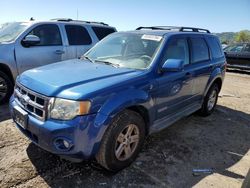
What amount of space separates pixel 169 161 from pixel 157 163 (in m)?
0.19

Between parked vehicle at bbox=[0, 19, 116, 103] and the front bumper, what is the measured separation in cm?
325

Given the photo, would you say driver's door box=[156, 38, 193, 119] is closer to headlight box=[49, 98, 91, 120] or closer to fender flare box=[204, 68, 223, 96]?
fender flare box=[204, 68, 223, 96]

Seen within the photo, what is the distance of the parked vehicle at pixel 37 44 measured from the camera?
5852 mm

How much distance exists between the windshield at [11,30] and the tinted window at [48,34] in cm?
27

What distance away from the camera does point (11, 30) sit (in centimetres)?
637

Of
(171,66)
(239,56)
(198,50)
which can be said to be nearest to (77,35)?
(198,50)

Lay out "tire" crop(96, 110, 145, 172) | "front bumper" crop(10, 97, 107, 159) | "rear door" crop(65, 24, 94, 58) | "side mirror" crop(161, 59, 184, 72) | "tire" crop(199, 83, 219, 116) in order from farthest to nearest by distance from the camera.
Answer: "rear door" crop(65, 24, 94, 58)
"tire" crop(199, 83, 219, 116)
"side mirror" crop(161, 59, 184, 72)
"tire" crop(96, 110, 145, 172)
"front bumper" crop(10, 97, 107, 159)

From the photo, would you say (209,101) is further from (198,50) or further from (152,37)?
(152,37)

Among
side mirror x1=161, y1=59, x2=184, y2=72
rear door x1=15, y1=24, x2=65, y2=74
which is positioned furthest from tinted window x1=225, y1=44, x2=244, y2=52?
side mirror x1=161, y1=59, x2=184, y2=72

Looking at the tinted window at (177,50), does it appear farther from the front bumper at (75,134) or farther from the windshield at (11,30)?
the windshield at (11,30)

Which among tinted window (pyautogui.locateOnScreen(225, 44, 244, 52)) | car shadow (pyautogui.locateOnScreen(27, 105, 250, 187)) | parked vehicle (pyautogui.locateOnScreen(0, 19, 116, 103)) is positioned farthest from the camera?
tinted window (pyautogui.locateOnScreen(225, 44, 244, 52))

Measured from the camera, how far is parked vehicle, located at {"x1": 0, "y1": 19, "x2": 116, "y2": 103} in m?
Result: 5.85

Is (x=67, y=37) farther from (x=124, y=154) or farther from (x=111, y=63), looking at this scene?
(x=124, y=154)

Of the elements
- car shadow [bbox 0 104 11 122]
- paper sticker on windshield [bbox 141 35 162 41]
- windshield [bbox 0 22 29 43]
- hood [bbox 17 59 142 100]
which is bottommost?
car shadow [bbox 0 104 11 122]
